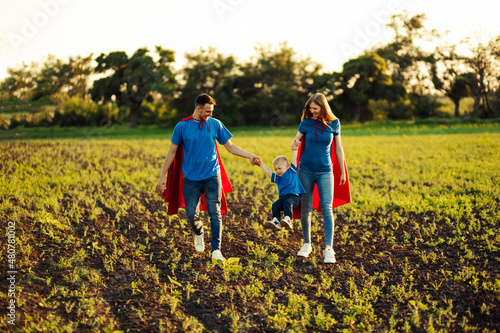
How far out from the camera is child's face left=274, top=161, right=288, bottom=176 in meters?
5.77

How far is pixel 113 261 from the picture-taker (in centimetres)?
561

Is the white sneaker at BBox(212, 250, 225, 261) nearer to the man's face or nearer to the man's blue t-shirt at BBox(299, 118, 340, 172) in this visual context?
the man's blue t-shirt at BBox(299, 118, 340, 172)

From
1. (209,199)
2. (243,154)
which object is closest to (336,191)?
(243,154)

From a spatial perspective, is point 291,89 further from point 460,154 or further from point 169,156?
point 169,156

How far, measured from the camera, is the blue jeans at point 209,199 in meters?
5.38

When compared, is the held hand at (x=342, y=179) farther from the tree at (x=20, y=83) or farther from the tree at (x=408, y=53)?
the tree at (x=408, y=53)

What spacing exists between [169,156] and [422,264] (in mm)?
3697

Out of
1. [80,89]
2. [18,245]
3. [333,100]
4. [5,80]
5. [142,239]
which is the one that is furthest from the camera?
[333,100]

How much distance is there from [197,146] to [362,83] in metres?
43.6

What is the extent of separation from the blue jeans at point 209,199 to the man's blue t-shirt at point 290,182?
86cm

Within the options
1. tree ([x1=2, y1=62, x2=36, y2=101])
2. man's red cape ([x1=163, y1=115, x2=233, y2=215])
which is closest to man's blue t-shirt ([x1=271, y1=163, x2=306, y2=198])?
man's red cape ([x1=163, y1=115, x2=233, y2=215])

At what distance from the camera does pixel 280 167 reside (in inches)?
227

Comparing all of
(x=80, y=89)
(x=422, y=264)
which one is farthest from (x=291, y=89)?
(x=422, y=264)

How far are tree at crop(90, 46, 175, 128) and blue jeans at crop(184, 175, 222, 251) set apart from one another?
37.5 meters
